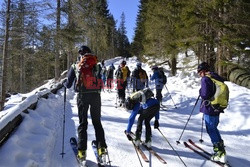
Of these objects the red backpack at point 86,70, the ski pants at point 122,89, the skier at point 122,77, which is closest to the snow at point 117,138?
the ski pants at point 122,89

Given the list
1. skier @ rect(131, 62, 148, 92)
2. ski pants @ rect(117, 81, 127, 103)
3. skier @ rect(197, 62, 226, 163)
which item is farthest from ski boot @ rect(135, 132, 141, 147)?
ski pants @ rect(117, 81, 127, 103)

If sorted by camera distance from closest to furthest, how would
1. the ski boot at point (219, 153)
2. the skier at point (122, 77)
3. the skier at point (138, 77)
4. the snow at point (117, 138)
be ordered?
the snow at point (117, 138) < the ski boot at point (219, 153) < the skier at point (138, 77) < the skier at point (122, 77)

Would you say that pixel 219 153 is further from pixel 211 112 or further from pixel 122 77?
pixel 122 77

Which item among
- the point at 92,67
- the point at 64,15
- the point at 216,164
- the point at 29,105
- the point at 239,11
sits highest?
the point at 64,15

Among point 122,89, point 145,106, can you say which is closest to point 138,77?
point 122,89

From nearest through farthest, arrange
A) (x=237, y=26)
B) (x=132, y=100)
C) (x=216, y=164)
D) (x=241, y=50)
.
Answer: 1. (x=216, y=164)
2. (x=132, y=100)
3. (x=241, y=50)
4. (x=237, y=26)

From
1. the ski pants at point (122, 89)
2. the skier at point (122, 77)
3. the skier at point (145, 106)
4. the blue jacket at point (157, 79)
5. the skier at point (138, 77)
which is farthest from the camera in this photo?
the ski pants at point (122, 89)

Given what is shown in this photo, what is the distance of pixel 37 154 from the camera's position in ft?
16.4

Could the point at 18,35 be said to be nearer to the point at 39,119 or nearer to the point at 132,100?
the point at 39,119

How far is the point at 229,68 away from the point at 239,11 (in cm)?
349

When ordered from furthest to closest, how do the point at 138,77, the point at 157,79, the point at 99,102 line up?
1. the point at 157,79
2. the point at 138,77
3. the point at 99,102

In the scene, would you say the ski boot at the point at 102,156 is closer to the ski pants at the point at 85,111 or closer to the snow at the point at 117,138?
the ski pants at the point at 85,111

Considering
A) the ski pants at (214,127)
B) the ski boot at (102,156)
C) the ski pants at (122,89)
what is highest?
the ski pants at (122,89)

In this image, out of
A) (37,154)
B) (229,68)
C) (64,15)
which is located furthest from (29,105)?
(64,15)
